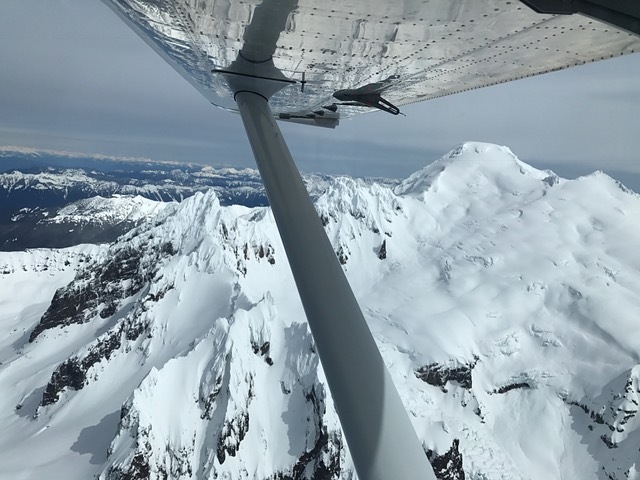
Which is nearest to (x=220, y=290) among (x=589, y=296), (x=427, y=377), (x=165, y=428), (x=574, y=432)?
(x=165, y=428)

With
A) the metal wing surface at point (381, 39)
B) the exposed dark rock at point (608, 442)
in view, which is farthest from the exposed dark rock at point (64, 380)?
the exposed dark rock at point (608, 442)

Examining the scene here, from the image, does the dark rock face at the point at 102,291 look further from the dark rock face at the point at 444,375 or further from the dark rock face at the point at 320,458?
the dark rock face at the point at 444,375

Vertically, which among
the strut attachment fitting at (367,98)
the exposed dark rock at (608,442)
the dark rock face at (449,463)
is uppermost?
the strut attachment fitting at (367,98)

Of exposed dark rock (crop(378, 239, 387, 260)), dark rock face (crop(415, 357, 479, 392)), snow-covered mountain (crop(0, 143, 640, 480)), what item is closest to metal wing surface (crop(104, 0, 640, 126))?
snow-covered mountain (crop(0, 143, 640, 480))

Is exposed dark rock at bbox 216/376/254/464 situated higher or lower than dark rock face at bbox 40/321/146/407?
higher

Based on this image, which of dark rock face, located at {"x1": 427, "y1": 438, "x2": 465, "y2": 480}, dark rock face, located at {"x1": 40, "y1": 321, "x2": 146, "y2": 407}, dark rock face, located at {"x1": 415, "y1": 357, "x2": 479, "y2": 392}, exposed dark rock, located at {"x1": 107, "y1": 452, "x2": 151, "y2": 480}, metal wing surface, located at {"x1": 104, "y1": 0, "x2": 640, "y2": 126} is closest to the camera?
metal wing surface, located at {"x1": 104, "y1": 0, "x2": 640, "y2": 126}

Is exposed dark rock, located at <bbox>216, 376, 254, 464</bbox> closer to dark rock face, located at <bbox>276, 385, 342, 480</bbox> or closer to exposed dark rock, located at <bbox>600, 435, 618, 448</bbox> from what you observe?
dark rock face, located at <bbox>276, 385, 342, 480</bbox>
